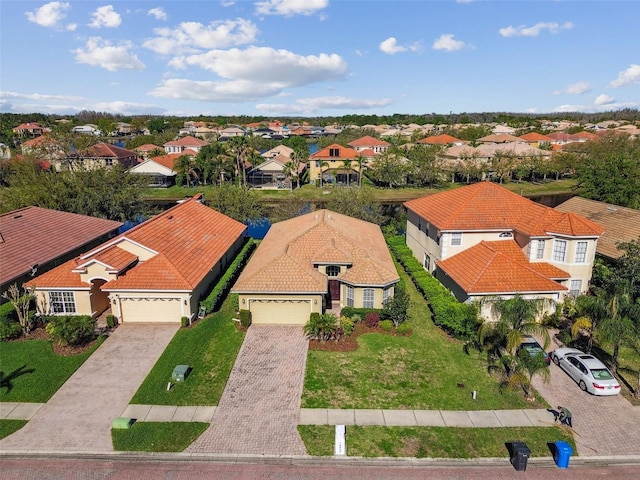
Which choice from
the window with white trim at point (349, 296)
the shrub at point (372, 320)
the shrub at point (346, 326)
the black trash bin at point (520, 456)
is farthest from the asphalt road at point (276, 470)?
the window with white trim at point (349, 296)

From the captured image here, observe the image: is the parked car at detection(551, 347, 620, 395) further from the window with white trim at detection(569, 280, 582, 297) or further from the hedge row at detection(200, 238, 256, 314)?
the hedge row at detection(200, 238, 256, 314)

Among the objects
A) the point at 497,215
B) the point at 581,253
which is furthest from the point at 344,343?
the point at 581,253

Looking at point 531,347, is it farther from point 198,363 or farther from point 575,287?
point 198,363

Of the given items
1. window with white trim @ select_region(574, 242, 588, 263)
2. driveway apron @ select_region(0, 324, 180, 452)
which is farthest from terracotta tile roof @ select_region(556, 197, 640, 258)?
driveway apron @ select_region(0, 324, 180, 452)

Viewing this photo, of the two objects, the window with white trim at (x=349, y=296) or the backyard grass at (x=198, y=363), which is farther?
the window with white trim at (x=349, y=296)

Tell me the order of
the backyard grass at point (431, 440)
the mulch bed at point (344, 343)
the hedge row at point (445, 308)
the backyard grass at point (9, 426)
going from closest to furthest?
the backyard grass at point (431, 440)
the backyard grass at point (9, 426)
the mulch bed at point (344, 343)
the hedge row at point (445, 308)

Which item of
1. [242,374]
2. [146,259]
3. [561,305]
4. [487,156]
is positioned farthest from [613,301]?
[487,156]

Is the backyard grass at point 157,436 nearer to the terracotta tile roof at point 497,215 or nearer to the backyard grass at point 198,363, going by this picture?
the backyard grass at point 198,363
